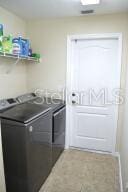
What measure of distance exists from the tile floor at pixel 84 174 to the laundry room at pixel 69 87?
1 centimetres

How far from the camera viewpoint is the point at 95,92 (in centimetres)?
290

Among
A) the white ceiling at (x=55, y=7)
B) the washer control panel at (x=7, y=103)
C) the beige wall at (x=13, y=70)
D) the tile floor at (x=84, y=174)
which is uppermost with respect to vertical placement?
the white ceiling at (x=55, y=7)

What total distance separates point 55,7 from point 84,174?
8.11 ft

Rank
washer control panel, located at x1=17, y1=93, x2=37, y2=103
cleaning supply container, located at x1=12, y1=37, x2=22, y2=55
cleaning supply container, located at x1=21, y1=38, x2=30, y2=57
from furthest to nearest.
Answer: washer control panel, located at x1=17, y1=93, x2=37, y2=103 → cleaning supply container, located at x1=21, y1=38, x2=30, y2=57 → cleaning supply container, located at x1=12, y1=37, x2=22, y2=55

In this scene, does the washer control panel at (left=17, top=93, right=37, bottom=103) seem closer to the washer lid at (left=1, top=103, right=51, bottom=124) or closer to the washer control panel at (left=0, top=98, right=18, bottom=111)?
the washer control panel at (left=0, top=98, right=18, bottom=111)

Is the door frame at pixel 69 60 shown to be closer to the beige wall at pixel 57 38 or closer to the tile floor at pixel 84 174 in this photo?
the beige wall at pixel 57 38

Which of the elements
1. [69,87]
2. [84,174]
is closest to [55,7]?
[69,87]

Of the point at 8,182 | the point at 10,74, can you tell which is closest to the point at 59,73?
the point at 10,74

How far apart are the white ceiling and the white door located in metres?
0.48

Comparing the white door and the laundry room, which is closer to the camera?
the laundry room

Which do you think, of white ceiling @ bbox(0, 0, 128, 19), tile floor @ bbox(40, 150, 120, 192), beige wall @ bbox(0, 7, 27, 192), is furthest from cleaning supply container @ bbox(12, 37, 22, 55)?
tile floor @ bbox(40, 150, 120, 192)

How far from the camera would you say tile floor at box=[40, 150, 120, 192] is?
6.97 feet

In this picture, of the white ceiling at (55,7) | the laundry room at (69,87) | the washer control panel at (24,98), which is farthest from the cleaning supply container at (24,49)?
the washer control panel at (24,98)

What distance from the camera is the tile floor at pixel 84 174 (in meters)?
2.12
